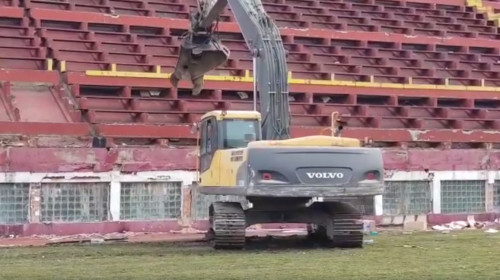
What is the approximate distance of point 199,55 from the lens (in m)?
16.4

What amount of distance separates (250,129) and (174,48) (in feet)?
37.6

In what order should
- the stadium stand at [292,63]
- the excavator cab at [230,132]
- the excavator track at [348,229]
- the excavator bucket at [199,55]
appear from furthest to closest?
the stadium stand at [292,63] < the excavator bucket at [199,55] < the excavator cab at [230,132] < the excavator track at [348,229]

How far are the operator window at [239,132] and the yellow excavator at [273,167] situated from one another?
2cm

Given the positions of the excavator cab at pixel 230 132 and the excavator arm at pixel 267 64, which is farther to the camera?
the excavator cab at pixel 230 132

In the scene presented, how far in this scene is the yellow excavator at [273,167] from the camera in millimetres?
12602

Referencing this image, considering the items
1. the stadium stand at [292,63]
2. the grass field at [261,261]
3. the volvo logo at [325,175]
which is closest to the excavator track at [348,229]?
the grass field at [261,261]

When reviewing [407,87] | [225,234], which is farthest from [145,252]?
[407,87]

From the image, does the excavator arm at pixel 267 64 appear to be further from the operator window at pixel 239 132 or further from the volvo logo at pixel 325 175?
the volvo logo at pixel 325 175

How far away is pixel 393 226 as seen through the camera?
20.5 metres

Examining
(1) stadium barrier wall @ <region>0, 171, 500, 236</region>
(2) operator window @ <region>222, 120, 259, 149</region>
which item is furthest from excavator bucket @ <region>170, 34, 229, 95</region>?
(1) stadium barrier wall @ <region>0, 171, 500, 236</region>

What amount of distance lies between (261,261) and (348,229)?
8.47 feet

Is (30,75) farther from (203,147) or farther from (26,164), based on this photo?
(203,147)

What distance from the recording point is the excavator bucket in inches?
643

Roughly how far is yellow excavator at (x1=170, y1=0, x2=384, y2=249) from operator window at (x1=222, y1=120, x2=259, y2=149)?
0.05 feet
